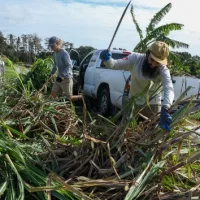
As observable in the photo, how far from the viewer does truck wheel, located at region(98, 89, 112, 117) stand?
25.2ft

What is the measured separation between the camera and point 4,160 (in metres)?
2.75

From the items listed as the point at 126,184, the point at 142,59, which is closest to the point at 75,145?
the point at 126,184

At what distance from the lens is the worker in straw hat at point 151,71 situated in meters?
3.47

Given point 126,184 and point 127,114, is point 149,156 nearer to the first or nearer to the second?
point 126,184

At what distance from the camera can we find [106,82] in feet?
26.1

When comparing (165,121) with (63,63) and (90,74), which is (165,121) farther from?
(90,74)

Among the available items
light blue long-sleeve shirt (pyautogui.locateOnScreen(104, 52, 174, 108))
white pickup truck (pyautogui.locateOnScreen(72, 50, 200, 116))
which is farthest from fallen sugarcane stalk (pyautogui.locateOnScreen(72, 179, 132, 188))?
white pickup truck (pyautogui.locateOnScreen(72, 50, 200, 116))

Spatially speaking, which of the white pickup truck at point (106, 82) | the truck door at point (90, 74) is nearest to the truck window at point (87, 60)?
the white pickup truck at point (106, 82)

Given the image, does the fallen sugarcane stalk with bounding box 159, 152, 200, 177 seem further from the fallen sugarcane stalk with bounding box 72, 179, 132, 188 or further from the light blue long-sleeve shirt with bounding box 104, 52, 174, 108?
the light blue long-sleeve shirt with bounding box 104, 52, 174, 108

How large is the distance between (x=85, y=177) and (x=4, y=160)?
0.65 metres

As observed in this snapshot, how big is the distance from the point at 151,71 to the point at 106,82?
4209mm

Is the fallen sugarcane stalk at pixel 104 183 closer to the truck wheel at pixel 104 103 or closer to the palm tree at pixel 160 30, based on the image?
the truck wheel at pixel 104 103

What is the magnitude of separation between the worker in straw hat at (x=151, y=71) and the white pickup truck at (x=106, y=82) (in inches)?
91.1

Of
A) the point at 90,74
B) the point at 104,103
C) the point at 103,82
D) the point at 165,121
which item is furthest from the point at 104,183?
the point at 90,74
